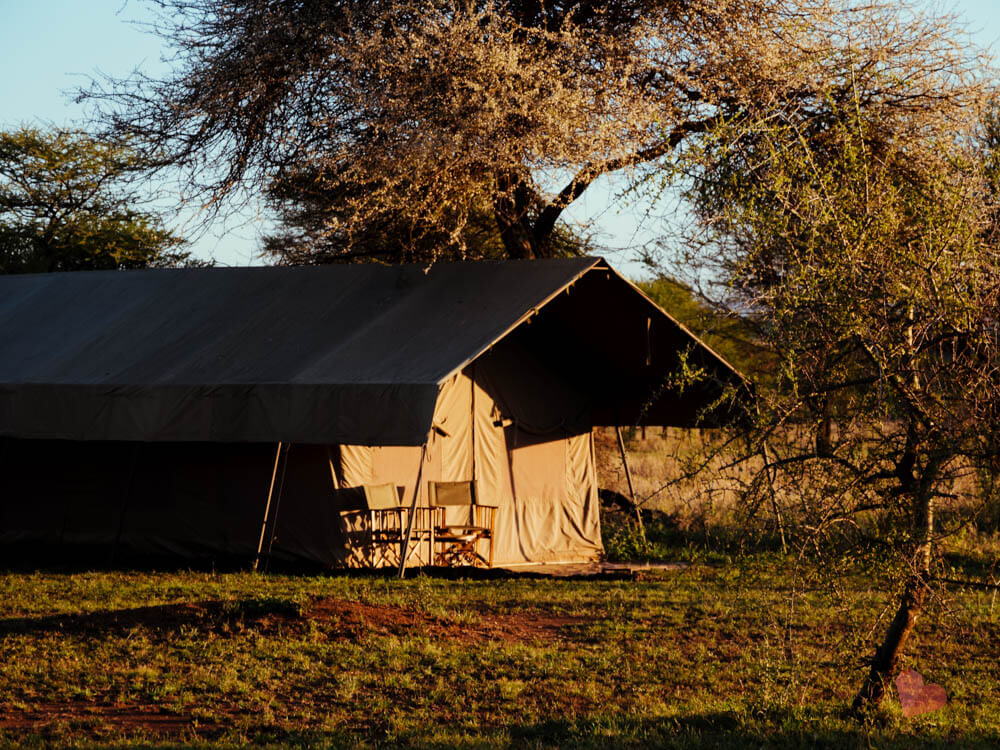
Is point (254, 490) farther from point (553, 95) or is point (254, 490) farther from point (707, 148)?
point (707, 148)

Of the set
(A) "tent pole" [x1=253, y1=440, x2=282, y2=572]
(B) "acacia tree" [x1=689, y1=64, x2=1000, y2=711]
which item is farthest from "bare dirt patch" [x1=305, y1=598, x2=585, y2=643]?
(B) "acacia tree" [x1=689, y1=64, x2=1000, y2=711]

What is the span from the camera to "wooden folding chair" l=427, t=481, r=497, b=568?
11.6 metres

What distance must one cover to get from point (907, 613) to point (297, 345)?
686 cm

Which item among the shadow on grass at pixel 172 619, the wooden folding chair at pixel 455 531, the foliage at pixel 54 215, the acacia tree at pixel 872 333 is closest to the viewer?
the acacia tree at pixel 872 333

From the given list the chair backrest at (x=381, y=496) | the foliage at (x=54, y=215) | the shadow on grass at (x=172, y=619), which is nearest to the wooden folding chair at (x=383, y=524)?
the chair backrest at (x=381, y=496)

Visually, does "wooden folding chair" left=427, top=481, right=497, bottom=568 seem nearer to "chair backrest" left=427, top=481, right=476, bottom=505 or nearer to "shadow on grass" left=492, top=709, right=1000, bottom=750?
"chair backrest" left=427, top=481, right=476, bottom=505

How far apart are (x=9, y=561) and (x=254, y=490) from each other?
284 cm

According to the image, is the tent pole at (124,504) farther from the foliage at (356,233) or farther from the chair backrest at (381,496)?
the foliage at (356,233)

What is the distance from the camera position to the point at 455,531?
38.7 feet

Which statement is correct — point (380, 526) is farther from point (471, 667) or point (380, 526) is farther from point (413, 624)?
point (471, 667)

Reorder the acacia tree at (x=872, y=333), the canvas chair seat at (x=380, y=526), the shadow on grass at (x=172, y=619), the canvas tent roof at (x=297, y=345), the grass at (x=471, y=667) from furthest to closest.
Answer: the canvas chair seat at (x=380, y=526) < the canvas tent roof at (x=297, y=345) < the shadow on grass at (x=172, y=619) < the grass at (x=471, y=667) < the acacia tree at (x=872, y=333)

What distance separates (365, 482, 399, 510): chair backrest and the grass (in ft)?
4.12

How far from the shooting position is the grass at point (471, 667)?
5613 mm

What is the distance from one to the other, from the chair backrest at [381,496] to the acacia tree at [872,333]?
6.23 m
